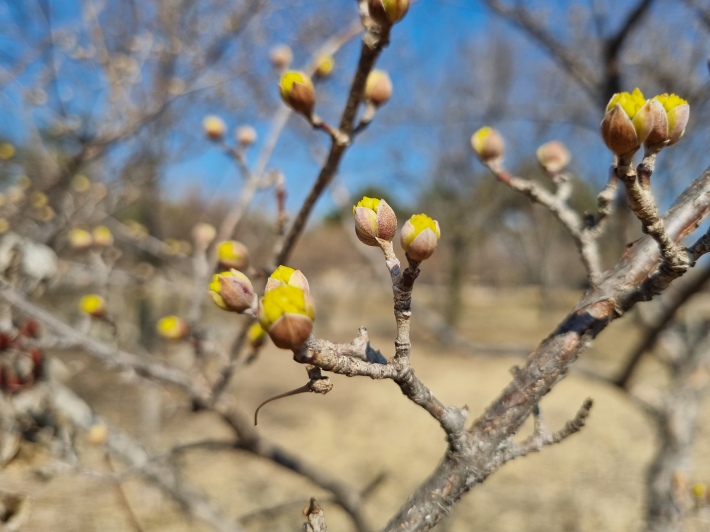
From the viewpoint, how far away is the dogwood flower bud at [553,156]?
856 mm

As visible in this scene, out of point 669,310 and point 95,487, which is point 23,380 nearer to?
point 669,310

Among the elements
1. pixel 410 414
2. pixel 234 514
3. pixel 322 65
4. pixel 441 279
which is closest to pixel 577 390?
pixel 410 414

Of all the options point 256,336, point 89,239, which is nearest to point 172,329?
point 256,336

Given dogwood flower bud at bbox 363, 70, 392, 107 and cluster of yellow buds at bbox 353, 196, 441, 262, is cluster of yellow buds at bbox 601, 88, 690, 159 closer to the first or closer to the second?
cluster of yellow buds at bbox 353, 196, 441, 262

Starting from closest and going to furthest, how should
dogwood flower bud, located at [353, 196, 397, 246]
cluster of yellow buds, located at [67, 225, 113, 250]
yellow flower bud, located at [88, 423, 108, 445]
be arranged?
dogwood flower bud, located at [353, 196, 397, 246] → yellow flower bud, located at [88, 423, 108, 445] → cluster of yellow buds, located at [67, 225, 113, 250]

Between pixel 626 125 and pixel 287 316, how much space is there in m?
0.34

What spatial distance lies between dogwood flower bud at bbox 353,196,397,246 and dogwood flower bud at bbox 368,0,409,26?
8.3 inches

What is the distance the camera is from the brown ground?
13.2 ft

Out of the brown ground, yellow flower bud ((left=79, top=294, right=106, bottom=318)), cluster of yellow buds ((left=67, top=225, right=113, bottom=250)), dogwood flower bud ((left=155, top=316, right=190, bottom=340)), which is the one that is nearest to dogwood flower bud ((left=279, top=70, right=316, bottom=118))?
dogwood flower bud ((left=155, top=316, right=190, bottom=340))

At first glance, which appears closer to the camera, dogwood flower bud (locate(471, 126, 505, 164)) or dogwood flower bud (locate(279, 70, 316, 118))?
dogwood flower bud (locate(279, 70, 316, 118))

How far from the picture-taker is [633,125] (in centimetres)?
44

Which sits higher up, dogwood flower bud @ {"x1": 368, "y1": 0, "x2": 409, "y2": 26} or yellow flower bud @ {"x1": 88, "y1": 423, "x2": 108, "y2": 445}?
dogwood flower bud @ {"x1": 368, "y1": 0, "x2": 409, "y2": 26}

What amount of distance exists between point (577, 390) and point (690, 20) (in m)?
5.33

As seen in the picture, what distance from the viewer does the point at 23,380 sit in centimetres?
121
